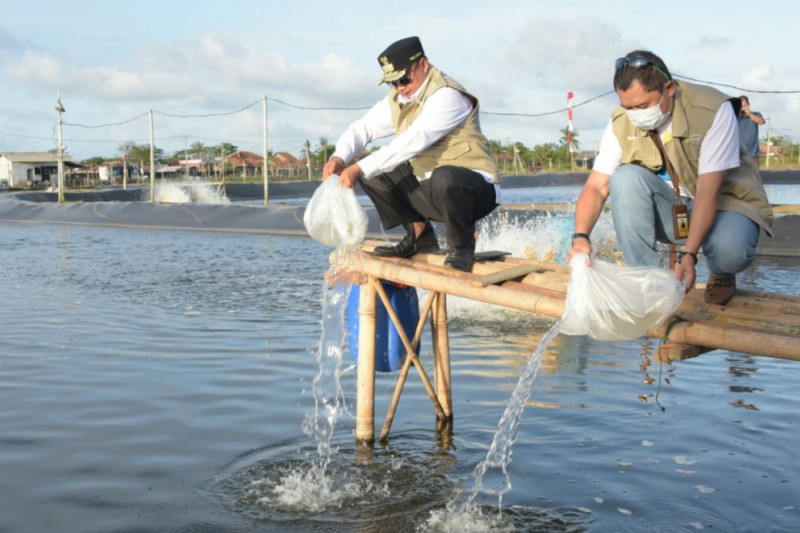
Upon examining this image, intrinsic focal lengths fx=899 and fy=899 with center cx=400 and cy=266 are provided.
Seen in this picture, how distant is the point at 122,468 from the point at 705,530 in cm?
281

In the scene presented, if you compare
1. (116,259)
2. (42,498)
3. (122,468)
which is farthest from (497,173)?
(116,259)

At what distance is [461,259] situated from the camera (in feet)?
15.1

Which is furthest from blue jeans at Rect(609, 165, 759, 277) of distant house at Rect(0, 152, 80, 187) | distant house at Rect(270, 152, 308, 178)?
distant house at Rect(270, 152, 308, 178)

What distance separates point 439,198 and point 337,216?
1.88 ft

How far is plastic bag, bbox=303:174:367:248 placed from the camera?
440cm

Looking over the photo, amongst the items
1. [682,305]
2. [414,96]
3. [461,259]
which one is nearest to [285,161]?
[414,96]

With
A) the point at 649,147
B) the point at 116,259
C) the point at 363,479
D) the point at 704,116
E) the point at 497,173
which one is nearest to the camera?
the point at 704,116

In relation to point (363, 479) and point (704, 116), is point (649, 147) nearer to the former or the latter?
point (704, 116)

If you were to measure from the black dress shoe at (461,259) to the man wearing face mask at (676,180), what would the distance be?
2.61ft

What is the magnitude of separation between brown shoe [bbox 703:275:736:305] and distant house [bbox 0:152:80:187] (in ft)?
240

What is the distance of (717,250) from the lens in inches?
149

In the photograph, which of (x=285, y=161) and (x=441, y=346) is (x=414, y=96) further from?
(x=285, y=161)

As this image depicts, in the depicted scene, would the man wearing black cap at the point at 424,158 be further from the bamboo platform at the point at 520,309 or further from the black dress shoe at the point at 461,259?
the bamboo platform at the point at 520,309

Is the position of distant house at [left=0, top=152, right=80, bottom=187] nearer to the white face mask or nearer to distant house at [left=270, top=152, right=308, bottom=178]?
distant house at [left=270, top=152, right=308, bottom=178]
